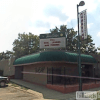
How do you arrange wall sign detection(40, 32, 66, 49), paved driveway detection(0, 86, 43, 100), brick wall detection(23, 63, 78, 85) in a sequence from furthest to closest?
1. wall sign detection(40, 32, 66, 49)
2. brick wall detection(23, 63, 78, 85)
3. paved driveway detection(0, 86, 43, 100)

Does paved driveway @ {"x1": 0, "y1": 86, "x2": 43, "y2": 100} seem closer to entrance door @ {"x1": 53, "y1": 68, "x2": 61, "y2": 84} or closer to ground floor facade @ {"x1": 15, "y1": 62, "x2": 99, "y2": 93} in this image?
ground floor facade @ {"x1": 15, "y1": 62, "x2": 99, "y2": 93}

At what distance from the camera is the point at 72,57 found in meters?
15.8

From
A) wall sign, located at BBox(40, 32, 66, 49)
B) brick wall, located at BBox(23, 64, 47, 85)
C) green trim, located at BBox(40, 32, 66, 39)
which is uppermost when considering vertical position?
green trim, located at BBox(40, 32, 66, 39)

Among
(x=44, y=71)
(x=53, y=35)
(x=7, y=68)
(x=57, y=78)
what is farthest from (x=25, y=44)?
(x=57, y=78)

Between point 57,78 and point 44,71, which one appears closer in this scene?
point 57,78

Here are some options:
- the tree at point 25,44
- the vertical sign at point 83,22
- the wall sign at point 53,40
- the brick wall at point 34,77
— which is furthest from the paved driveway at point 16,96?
the tree at point 25,44

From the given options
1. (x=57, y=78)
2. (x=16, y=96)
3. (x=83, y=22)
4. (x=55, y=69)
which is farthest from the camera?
(x=55, y=69)

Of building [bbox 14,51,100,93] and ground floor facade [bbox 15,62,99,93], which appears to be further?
building [bbox 14,51,100,93]

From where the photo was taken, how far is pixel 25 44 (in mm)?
39375

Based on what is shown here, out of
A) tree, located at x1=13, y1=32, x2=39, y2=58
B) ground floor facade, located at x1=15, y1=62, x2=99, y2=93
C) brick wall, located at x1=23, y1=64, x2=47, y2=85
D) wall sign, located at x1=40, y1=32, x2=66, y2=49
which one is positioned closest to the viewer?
ground floor facade, located at x1=15, y1=62, x2=99, y2=93

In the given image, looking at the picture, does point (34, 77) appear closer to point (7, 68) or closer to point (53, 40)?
point (53, 40)

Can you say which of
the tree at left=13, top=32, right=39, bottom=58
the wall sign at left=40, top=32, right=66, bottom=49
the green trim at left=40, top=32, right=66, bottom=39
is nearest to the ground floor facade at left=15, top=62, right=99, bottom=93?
the wall sign at left=40, top=32, right=66, bottom=49

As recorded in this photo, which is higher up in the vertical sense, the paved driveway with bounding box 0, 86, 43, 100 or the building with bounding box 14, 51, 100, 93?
the building with bounding box 14, 51, 100, 93

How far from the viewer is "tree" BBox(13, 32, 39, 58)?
37719 mm
